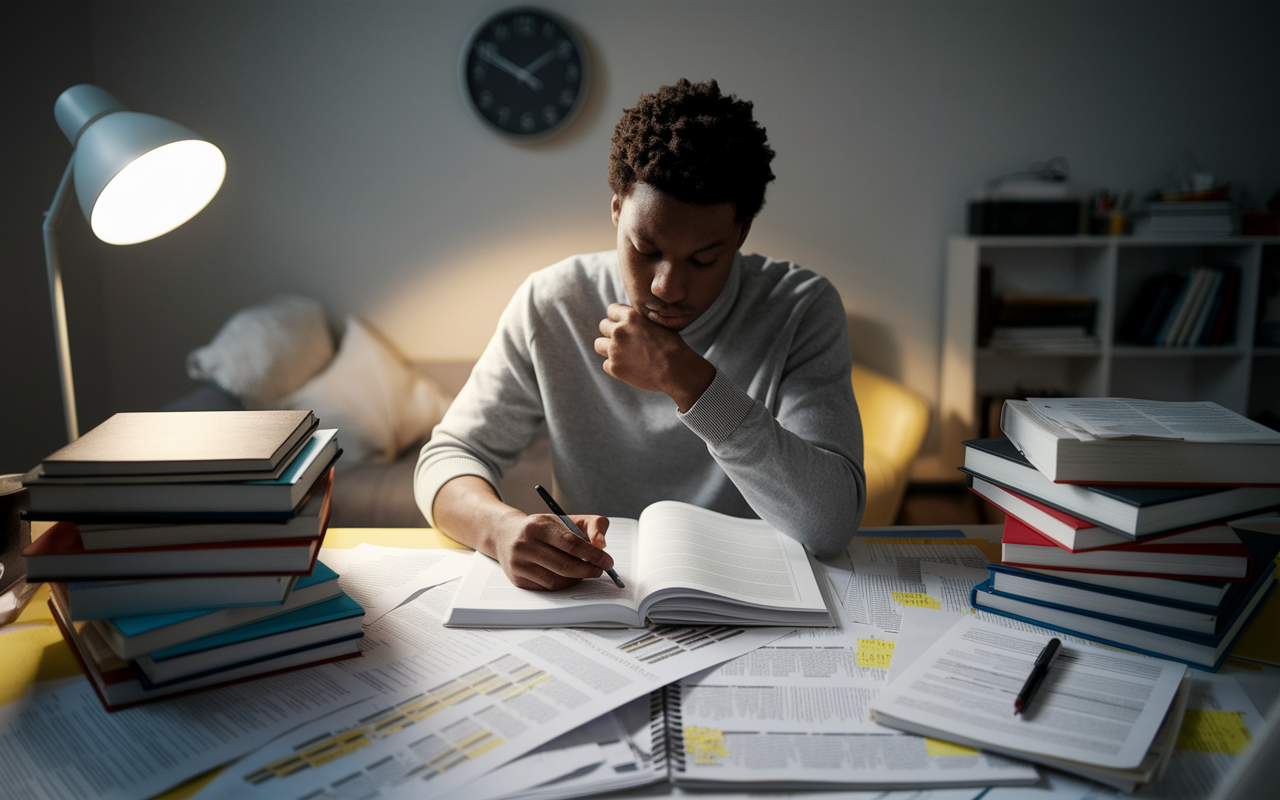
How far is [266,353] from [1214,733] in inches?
95.2

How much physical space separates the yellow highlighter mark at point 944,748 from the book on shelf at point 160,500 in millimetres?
556

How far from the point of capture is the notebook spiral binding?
0.61 m

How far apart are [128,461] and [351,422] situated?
1.85 m

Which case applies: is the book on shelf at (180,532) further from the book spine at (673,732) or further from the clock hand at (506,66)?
the clock hand at (506,66)

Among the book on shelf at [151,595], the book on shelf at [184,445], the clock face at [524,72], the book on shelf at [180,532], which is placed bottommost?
the book on shelf at [151,595]

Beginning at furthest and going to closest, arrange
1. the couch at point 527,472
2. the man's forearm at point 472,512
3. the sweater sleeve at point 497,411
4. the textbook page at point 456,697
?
the couch at point 527,472 → the sweater sleeve at point 497,411 → the man's forearm at point 472,512 → the textbook page at point 456,697

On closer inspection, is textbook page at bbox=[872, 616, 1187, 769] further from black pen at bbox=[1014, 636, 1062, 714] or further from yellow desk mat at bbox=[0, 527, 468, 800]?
yellow desk mat at bbox=[0, 527, 468, 800]

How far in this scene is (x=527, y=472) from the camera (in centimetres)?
246

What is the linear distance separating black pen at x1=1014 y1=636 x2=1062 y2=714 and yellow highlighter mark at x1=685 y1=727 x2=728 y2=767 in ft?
0.79

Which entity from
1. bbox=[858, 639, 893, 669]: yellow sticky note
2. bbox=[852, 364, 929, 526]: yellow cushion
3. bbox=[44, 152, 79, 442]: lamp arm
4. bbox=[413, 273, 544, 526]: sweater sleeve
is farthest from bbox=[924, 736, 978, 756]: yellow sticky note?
bbox=[852, 364, 929, 526]: yellow cushion

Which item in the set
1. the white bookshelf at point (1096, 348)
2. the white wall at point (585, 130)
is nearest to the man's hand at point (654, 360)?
the white wall at point (585, 130)

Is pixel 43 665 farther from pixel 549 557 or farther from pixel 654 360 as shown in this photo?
pixel 654 360

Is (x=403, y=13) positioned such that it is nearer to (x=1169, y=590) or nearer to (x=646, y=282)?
(x=646, y=282)

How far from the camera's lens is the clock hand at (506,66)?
282cm
